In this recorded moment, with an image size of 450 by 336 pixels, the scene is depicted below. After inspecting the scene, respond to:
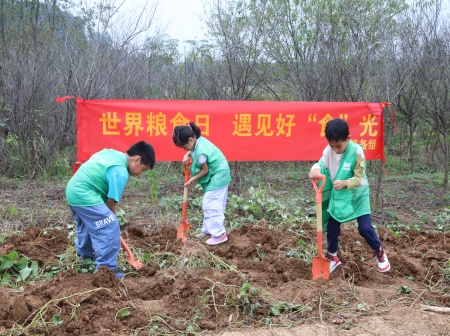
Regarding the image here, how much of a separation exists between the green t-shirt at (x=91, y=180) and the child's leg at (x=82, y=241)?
0.88ft

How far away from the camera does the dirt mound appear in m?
3.03

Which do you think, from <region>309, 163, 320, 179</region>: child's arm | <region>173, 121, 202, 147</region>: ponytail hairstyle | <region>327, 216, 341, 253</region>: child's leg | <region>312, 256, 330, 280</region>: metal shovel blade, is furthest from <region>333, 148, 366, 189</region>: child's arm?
<region>173, 121, 202, 147</region>: ponytail hairstyle

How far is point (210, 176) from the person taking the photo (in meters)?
4.87

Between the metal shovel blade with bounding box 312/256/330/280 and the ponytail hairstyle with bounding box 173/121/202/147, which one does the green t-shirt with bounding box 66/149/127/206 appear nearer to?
the ponytail hairstyle with bounding box 173/121/202/147

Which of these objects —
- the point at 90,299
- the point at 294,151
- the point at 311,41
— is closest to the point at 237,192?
the point at 294,151

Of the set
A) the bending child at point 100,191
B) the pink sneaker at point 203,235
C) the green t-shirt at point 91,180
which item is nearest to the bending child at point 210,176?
the pink sneaker at point 203,235

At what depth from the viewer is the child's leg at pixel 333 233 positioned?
398 centimetres

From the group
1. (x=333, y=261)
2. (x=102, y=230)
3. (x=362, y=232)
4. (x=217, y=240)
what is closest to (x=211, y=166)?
(x=217, y=240)

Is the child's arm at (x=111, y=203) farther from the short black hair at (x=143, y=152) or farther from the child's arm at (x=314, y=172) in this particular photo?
the child's arm at (x=314, y=172)

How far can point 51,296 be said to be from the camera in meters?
3.28

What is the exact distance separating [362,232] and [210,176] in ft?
5.68

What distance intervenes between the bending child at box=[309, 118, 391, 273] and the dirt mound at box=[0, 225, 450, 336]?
1.62ft

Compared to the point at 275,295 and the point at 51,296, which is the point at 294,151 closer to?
the point at 275,295

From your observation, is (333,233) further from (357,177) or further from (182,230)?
(182,230)
